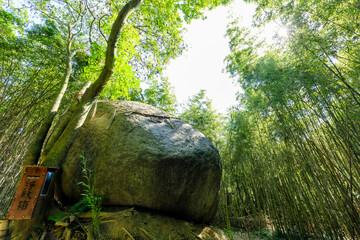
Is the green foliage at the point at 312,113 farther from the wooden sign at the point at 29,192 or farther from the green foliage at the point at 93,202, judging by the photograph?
the wooden sign at the point at 29,192

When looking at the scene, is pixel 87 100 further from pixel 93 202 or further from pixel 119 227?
pixel 119 227

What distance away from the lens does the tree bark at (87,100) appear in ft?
8.11

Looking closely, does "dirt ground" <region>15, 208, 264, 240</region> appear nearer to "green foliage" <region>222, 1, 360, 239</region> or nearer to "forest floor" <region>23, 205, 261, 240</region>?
"forest floor" <region>23, 205, 261, 240</region>

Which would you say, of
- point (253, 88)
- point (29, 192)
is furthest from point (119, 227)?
point (253, 88)

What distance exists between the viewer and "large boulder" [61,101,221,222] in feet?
7.26

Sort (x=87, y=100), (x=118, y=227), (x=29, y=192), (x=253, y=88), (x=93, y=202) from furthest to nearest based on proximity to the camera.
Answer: (x=253, y=88)
(x=87, y=100)
(x=93, y=202)
(x=118, y=227)
(x=29, y=192)

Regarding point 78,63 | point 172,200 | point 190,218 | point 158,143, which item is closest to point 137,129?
point 158,143

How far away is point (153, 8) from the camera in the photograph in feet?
14.4

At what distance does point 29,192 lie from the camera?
6.19 feet

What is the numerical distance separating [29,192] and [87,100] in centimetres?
165

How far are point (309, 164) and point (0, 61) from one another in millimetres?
8238

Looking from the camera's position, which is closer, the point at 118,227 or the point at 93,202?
the point at 118,227

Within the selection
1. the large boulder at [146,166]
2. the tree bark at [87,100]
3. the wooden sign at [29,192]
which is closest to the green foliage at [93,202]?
the large boulder at [146,166]

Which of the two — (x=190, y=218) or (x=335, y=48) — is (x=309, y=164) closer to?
(x=335, y=48)
